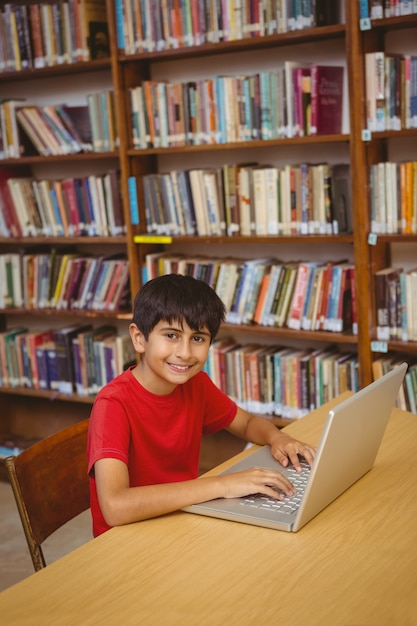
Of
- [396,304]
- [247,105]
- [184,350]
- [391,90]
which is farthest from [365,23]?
[184,350]

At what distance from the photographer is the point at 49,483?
1727 mm

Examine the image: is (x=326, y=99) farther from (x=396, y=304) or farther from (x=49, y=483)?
(x=49, y=483)

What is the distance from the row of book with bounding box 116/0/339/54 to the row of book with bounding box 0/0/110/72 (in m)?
0.16

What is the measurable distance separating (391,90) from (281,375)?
46.7 inches

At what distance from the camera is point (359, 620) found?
113 centimetres

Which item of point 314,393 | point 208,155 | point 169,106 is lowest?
point 314,393

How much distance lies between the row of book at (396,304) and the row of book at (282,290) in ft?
0.33

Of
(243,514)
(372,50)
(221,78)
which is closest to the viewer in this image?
(243,514)

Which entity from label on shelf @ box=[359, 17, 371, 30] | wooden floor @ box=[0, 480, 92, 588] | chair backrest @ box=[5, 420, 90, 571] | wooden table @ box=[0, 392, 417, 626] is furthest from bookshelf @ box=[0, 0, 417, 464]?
wooden table @ box=[0, 392, 417, 626]

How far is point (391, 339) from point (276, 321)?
0.48m

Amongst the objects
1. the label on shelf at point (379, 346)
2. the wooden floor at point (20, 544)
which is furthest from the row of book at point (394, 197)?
the wooden floor at point (20, 544)

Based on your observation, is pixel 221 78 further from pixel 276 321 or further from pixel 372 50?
pixel 276 321

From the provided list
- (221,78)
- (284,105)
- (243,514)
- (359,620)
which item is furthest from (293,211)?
(359,620)

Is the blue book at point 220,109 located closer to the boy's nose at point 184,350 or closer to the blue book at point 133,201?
the blue book at point 133,201
